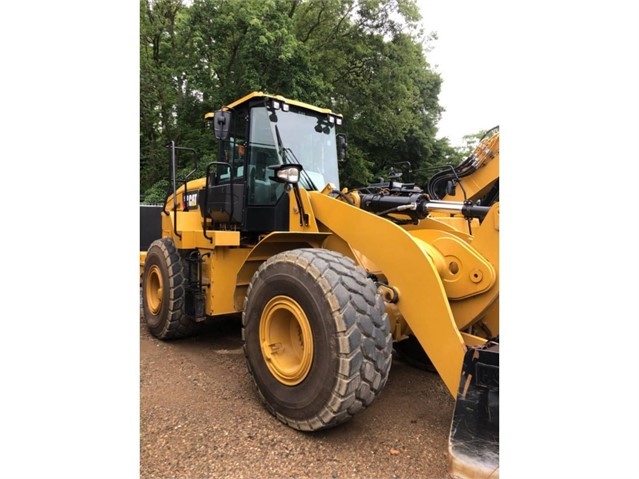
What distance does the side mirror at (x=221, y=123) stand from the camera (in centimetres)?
445

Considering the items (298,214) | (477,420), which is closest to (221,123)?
(298,214)

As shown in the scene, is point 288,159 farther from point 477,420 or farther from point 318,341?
point 477,420

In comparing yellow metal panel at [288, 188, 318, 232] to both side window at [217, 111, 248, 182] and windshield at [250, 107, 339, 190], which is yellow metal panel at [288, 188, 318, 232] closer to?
windshield at [250, 107, 339, 190]

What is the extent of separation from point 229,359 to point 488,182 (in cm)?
385

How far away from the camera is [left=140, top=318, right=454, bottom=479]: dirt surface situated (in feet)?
8.80

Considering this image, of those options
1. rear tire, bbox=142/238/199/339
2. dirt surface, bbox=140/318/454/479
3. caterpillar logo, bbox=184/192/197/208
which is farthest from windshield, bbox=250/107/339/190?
dirt surface, bbox=140/318/454/479

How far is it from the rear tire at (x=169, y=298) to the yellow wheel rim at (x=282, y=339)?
2.10 metres

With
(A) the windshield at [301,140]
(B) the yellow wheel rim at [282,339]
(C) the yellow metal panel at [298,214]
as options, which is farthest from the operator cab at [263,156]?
(B) the yellow wheel rim at [282,339]

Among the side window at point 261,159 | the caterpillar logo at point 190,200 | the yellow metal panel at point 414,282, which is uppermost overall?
the side window at point 261,159

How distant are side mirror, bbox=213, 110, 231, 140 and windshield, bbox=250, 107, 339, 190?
31cm

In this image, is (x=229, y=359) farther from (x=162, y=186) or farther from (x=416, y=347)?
(x=162, y=186)

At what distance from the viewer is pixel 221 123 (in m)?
4.46

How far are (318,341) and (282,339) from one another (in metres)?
0.59

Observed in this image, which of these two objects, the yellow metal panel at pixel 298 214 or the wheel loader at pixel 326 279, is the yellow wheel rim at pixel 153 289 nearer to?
the wheel loader at pixel 326 279
